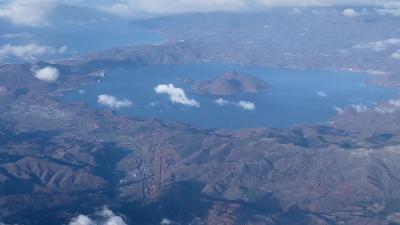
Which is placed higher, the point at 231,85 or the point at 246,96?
the point at 231,85

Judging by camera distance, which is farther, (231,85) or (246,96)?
(231,85)

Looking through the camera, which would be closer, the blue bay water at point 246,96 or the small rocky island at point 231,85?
the blue bay water at point 246,96

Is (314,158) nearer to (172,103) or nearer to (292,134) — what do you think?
(292,134)

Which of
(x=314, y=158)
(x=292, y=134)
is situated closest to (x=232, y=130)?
(x=292, y=134)

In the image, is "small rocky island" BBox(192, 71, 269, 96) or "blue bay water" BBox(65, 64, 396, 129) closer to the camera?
"blue bay water" BBox(65, 64, 396, 129)
